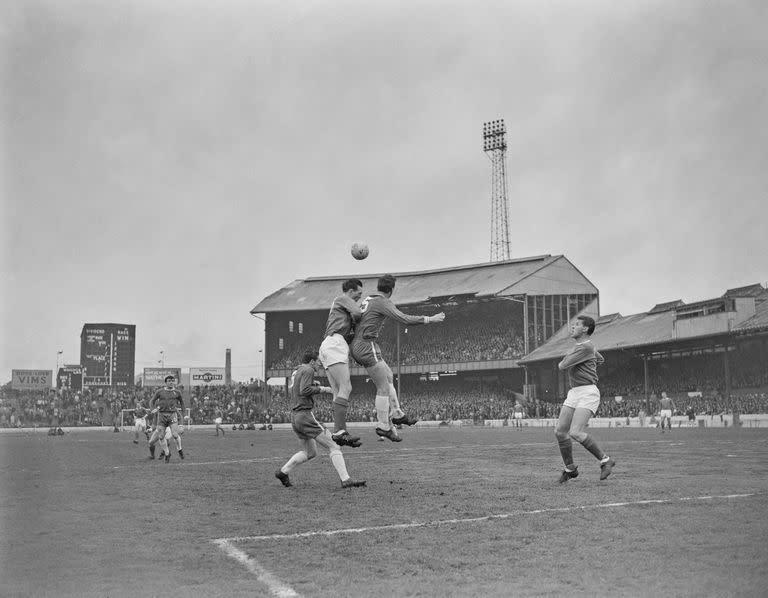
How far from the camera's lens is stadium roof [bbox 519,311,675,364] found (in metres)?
55.0

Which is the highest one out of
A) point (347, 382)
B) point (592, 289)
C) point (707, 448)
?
point (592, 289)

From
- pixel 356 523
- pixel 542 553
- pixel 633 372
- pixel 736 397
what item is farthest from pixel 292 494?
pixel 633 372

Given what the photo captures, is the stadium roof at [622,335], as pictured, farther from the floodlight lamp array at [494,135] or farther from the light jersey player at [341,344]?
the light jersey player at [341,344]

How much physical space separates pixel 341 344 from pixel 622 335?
50941 millimetres

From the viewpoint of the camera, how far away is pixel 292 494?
1158 centimetres

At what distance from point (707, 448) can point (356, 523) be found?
1558cm

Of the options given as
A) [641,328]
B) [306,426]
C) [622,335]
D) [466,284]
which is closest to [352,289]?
[306,426]

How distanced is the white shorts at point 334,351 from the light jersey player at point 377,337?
0.15 metres

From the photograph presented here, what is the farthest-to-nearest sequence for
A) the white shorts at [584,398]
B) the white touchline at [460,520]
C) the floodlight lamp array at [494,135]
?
1. the floodlight lamp array at [494,135]
2. the white shorts at [584,398]
3. the white touchline at [460,520]

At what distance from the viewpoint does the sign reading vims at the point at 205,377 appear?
90938 mm

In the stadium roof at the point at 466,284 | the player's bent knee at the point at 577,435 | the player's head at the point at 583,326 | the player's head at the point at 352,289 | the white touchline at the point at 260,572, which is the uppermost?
the stadium roof at the point at 466,284

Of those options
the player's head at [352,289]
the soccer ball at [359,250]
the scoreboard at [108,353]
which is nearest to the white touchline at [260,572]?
the player's head at [352,289]

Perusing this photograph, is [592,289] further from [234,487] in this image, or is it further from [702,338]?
[234,487]

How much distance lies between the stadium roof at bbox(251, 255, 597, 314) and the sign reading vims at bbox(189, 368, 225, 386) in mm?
12560
